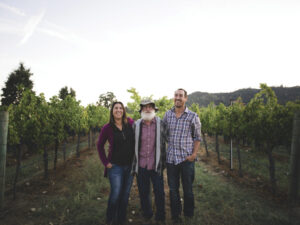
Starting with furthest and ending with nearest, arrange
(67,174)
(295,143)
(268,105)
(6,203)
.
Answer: (67,174) < (268,105) < (6,203) < (295,143)

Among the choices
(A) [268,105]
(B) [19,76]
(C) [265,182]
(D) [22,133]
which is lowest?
(C) [265,182]

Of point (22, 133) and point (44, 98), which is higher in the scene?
point (44, 98)

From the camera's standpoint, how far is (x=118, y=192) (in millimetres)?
2801

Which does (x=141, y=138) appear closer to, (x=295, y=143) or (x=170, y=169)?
(x=170, y=169)

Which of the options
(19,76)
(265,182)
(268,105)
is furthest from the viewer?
(19,76)

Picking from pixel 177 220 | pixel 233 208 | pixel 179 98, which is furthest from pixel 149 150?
pixel 233 208

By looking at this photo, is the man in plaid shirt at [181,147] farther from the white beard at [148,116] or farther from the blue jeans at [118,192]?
Answer: the blue jeans at [118,192]

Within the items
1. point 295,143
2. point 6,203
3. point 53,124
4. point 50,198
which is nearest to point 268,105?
point 295,143

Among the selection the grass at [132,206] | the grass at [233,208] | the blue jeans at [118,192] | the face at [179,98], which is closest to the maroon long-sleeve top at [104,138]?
the blue jeans at [118,192]

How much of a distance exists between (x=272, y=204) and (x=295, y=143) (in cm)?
339

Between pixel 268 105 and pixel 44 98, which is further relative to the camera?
pixel 44 98

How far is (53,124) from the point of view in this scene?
6539mm

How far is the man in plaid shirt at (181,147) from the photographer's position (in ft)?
9.78

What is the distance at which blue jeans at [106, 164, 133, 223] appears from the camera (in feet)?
9.18
